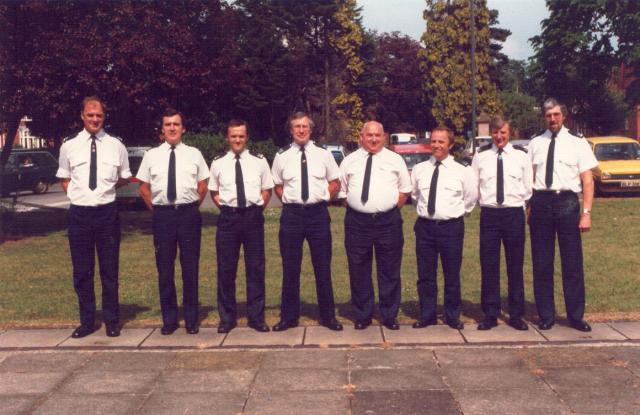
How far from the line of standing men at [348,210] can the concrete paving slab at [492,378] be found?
134cm

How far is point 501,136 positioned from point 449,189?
0.68 metres

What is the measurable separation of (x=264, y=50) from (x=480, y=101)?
20.5 meters

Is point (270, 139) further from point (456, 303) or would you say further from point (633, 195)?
point (456, 303)

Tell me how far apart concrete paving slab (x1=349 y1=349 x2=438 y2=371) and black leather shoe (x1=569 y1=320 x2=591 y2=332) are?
1606 mm

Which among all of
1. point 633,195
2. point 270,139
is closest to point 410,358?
point 633,195

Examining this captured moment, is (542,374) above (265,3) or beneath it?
beneath

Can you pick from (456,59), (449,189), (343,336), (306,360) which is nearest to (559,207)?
(449,189)

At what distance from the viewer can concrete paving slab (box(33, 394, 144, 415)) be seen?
5082mm

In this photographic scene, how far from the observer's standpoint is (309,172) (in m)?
7.08

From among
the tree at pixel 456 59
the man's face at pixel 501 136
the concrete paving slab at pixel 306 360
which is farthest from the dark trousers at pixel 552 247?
the tree at pixel 456 59

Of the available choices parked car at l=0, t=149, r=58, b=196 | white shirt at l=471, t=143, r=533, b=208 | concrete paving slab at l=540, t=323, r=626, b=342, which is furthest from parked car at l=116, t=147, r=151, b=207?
concrete paving slab at l=540, t=323, r=626, b=342

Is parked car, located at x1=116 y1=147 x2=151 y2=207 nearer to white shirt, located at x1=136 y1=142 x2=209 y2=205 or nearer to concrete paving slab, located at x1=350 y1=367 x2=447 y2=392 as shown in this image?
white shirt, located at x1=136 y1=142 x2=209 y2=205

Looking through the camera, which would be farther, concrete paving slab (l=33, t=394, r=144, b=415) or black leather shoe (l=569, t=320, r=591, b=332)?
black leather shoe (l=569, t=320, r=591, b=332)

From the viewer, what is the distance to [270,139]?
172 feet
